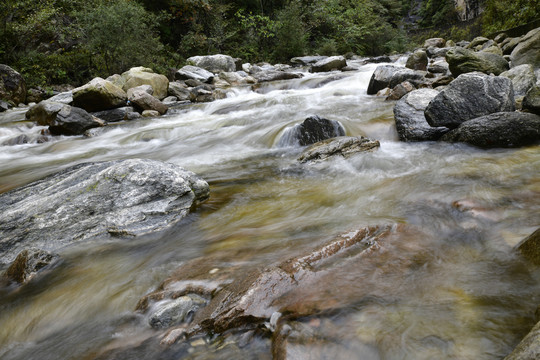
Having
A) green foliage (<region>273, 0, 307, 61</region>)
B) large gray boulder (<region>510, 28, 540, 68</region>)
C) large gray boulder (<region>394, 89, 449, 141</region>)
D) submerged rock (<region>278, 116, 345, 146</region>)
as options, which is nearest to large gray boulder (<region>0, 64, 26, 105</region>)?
submerged rock (<region>278, 116, 345, 146</region>)

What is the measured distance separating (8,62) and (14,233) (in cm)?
1640

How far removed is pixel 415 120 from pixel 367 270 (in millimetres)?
4142

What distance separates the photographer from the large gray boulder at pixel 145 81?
12.2m

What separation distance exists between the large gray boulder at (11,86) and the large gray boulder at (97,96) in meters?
4.38

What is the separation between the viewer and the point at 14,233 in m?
2.82

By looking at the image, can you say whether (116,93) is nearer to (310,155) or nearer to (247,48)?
(310,155)

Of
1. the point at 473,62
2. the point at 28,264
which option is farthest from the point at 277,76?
the point at 28,264

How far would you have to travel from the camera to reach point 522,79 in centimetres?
616

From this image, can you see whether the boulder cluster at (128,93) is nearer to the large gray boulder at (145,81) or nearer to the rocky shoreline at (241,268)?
the large gray boulder at (145,81)

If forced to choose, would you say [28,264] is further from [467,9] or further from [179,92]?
[467,9]

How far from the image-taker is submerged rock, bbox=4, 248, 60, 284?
2.50 m

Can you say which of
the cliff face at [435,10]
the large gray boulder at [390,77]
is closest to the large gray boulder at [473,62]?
the large gray boulder at [390,77]

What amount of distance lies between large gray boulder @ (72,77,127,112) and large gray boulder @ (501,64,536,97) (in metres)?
10.9

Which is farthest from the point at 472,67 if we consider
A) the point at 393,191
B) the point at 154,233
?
the point at 154,233
